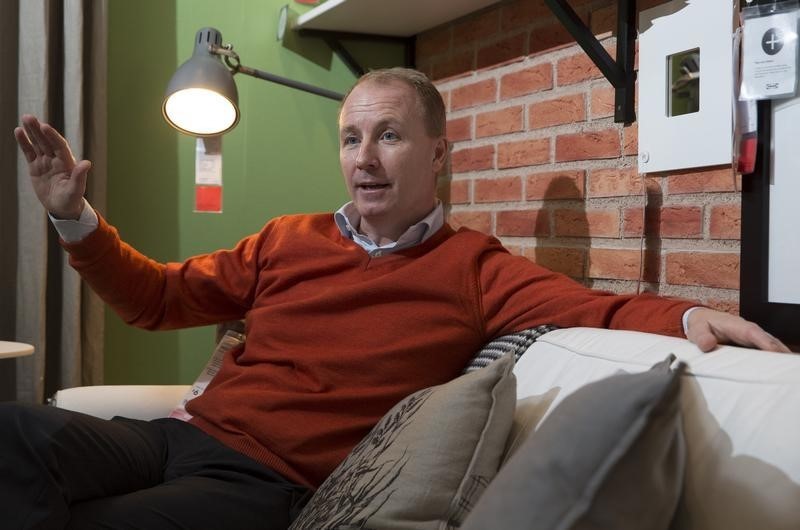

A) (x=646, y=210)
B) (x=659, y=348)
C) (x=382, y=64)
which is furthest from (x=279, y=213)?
(x=659, y=348)

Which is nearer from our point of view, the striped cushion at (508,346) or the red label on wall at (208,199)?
the striped cushion at (508,346)

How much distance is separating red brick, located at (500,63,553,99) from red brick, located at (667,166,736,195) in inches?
18.5

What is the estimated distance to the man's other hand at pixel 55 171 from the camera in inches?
62.4

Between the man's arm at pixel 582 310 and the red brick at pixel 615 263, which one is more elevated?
the red brick at pixel 615 263

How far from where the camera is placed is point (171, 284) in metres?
1.80

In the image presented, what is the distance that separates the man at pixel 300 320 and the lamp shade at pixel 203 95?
1.04 ft

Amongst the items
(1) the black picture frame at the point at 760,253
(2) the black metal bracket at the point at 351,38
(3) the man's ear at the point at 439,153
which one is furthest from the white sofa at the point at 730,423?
(2) the black metal bracket at the point at 351,38

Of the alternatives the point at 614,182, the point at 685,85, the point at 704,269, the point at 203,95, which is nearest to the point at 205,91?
the point at 203,95

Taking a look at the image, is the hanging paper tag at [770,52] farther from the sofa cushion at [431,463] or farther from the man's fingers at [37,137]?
the man's fingers at [37,137]

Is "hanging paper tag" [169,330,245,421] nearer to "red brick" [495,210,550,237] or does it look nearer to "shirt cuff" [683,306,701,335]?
"red brick" [495,210,550,237]

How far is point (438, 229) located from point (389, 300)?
0.77 feet

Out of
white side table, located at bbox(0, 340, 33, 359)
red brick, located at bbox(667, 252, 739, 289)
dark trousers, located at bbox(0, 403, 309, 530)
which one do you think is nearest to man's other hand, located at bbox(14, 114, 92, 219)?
white side table, located at bbox(0, 340, 33, 359)

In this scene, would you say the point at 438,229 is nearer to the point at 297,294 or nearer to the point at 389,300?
the point at 389,300

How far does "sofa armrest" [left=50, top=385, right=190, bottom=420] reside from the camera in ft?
5.35
